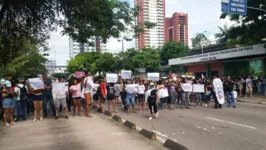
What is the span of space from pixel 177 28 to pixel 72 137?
8225 centimetres

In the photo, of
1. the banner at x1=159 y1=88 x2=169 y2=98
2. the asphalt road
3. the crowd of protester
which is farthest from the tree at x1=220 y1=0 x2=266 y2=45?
the asphalt road

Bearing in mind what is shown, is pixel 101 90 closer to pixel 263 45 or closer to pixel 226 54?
pixel 263 45

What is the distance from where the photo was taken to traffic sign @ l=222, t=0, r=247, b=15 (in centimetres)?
1800

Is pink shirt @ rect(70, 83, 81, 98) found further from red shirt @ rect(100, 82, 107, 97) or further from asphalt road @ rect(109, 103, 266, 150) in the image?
asphalt road @ rect(109, 103, 266, 150)

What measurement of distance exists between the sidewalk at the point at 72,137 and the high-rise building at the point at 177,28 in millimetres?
77299

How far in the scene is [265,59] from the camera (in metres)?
27.1

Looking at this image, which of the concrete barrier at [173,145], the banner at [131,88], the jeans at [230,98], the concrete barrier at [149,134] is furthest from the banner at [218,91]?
the concrete barrier at [173,145]

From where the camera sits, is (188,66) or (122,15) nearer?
(122,15)

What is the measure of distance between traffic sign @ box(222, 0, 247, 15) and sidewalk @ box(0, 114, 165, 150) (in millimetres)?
11775

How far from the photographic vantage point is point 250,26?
24328 millimetres

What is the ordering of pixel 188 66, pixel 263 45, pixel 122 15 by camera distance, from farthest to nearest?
pixel 188 66
pixel 263 45
pixel 122 15

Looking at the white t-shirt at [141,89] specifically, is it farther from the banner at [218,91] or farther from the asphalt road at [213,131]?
the banner at [218,91]

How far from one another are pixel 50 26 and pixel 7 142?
343 cm

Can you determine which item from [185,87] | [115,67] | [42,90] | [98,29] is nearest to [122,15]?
[98,29]
